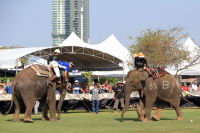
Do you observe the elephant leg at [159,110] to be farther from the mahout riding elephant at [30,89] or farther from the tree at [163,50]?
the tree at [163,50]

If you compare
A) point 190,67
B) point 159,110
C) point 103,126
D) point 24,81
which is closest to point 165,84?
point 159,110

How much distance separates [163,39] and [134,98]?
1920 centimetres

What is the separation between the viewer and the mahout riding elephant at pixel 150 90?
1706 cm

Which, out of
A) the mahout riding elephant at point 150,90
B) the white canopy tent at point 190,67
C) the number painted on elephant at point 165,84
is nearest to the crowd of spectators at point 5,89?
the mahout riding elephant at point 150,90

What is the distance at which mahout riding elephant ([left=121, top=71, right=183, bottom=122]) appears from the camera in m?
17.1

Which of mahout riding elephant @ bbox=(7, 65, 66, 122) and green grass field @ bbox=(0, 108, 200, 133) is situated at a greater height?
mahout riding elephant @ bbox=(7, 65, 66, 122)

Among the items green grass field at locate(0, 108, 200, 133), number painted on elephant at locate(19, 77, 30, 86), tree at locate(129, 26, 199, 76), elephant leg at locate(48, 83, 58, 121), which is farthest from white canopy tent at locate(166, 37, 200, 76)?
number painted on elephant at locate(19, 77, 30, 86)

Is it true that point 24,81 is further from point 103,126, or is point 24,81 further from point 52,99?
point 103,126

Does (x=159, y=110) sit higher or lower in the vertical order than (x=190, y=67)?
lower

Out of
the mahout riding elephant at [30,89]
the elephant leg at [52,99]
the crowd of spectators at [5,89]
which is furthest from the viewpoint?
the crowd of spectators at [5,89]

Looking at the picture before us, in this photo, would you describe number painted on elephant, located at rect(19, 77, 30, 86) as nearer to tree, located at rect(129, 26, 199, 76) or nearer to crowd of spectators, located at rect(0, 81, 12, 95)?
crowd of spectators, located at rect(0, 81, 12, 95)

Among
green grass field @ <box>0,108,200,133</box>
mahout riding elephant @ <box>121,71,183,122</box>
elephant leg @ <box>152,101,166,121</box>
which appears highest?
mahout riding elephant @ <box>121,71,183,122</box>

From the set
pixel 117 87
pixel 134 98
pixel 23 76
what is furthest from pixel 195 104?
pixel 23 76

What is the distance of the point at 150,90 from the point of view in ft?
56.2
